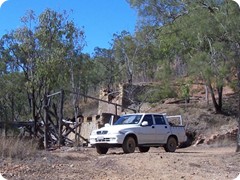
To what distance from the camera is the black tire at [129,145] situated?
51.6ft

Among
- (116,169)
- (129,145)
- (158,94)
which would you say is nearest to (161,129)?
(129,145)

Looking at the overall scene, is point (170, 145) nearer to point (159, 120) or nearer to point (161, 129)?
point (161, 129)

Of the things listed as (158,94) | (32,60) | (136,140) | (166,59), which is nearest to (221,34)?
(136,140)

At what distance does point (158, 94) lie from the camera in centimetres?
2645

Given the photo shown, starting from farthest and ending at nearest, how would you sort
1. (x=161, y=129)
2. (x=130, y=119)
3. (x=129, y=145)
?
(x=161, y=129) < (x=130, y=119) < (x=129, y=145)

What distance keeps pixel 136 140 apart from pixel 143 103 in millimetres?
13517

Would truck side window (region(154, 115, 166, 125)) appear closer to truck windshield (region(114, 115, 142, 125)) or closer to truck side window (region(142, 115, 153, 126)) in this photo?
truck side window (region(142, 115, 153, 126))

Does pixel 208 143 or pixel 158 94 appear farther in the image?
pixel 158 94

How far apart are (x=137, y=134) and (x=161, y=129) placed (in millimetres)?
1437

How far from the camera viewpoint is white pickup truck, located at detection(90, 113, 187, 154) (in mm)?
15750

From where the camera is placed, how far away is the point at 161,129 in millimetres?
17203

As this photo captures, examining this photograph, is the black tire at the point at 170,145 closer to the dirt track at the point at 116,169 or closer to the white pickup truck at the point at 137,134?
the white pickup truck at the point at 137,134

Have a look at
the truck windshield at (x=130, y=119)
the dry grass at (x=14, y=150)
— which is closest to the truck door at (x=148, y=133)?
the truck windshield at (x=130, y=119)

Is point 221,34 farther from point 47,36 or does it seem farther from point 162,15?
point 47,36
